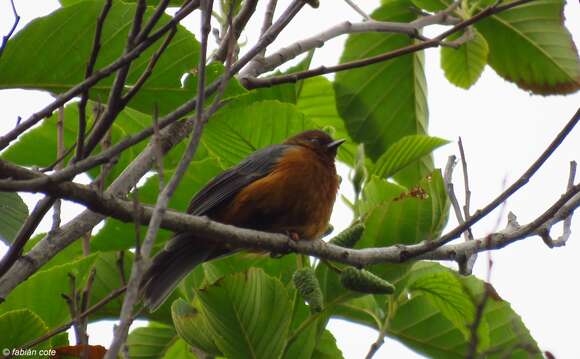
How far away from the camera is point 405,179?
6.06 metres

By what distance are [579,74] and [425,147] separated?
58.1 inches

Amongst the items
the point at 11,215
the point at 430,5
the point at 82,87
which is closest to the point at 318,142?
the point at 430,5

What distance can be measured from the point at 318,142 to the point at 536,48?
164 centimetres

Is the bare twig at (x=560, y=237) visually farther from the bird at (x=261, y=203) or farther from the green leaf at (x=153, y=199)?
the green leaf at (x=153, y=199)

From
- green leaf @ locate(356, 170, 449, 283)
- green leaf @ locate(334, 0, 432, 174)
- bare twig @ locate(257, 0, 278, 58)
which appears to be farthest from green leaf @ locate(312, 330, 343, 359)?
green leaf @ locate(334, 0, 432, 174)

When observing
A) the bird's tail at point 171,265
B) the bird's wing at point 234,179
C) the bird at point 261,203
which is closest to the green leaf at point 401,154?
the bird at point 261,203

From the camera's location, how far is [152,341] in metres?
4.88

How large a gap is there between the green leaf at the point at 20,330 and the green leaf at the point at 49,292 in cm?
32

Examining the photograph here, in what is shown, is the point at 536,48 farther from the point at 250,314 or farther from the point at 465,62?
the point at 250,314

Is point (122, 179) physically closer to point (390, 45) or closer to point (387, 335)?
point (387, 335)

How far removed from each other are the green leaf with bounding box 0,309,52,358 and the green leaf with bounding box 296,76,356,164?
2788 millimetres

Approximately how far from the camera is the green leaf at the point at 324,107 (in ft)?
20.7

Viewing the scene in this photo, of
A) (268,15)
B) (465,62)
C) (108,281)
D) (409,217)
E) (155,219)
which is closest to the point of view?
(155,219)

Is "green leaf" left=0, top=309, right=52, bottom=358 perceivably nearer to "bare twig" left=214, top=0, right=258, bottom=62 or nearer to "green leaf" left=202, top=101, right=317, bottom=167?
"bare twig" left=214, top=0, right=258, bottom=62
